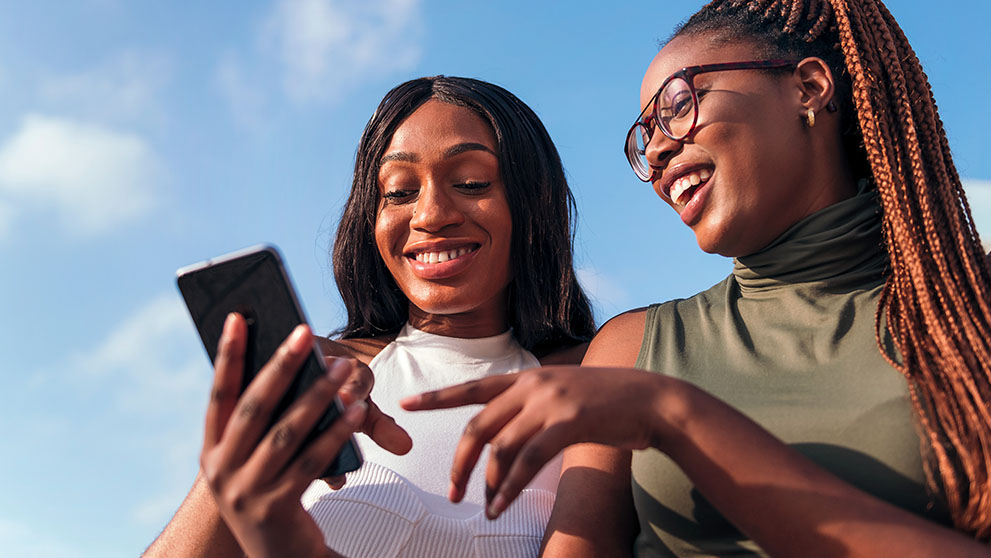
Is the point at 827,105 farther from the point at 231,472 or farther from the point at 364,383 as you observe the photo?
the point at 231,472

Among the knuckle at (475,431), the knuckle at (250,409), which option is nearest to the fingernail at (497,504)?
the knuckle at (475,431)

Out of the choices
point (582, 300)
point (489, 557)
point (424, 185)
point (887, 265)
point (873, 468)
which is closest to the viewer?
point (873, 468)

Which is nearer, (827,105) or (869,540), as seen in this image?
(869,540)

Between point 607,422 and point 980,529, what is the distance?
1.02m

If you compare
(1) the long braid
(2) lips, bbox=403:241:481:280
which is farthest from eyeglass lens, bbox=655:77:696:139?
(2) lips, bbox=403:241:481:280

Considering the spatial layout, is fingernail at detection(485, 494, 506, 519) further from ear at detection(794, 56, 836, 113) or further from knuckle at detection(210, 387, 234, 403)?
ear at detection(794, 56, 836, 113)

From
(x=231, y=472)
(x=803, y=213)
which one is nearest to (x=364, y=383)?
(x=231, y=472)

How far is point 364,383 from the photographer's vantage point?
8.23 ft

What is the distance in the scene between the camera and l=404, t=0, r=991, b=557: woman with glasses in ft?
6.50

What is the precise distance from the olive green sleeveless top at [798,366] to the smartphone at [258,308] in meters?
1.00

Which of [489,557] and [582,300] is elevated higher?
[582,300]

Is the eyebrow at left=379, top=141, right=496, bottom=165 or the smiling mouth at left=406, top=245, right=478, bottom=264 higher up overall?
the eyebrow at left=379, top=141, right=496, bottom=165

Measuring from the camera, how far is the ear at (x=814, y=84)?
115 inches

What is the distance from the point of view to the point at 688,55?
3.07m
